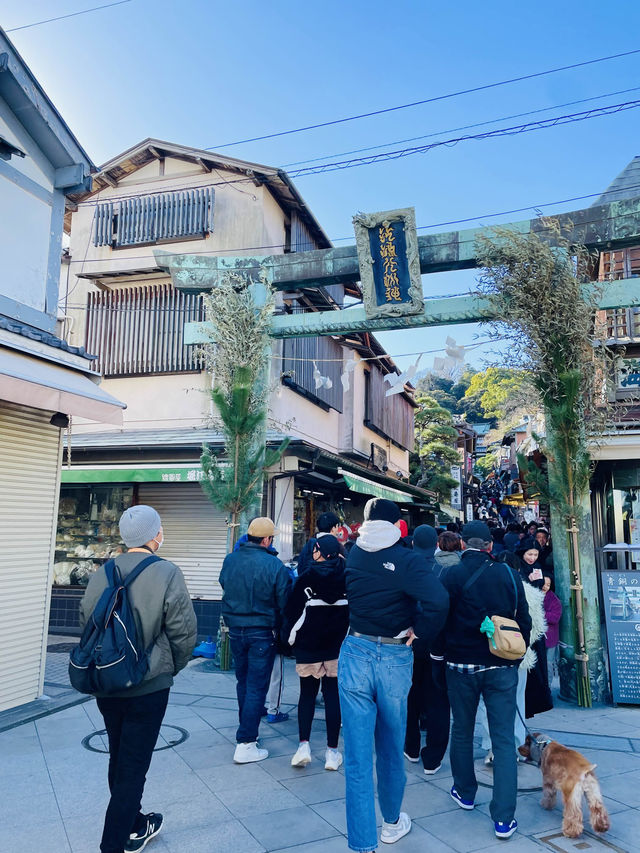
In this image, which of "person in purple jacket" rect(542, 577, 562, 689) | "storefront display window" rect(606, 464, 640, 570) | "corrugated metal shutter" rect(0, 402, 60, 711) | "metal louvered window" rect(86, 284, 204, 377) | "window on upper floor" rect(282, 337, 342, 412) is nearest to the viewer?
"corrugated metal shutter" rect(0, 402, 60, 711)

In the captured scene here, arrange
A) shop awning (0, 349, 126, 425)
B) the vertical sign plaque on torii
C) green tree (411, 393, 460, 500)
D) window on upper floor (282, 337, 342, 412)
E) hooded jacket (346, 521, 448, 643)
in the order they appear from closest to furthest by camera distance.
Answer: hooded jacket (346, 521, 448, 643), shop awning (0, 349, 126, 425), the vertical sign plaque on torii, window on upper floor (282, 337, 342, 412), green tree (411, 393, 460, 500)

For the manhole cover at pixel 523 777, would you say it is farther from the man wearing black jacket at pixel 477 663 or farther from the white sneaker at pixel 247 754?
the white sneaker at pixel 247 754

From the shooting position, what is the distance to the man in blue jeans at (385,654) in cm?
367

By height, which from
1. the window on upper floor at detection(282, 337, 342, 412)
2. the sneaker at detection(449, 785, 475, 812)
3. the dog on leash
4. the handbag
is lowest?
the sneaker at detection(449, 785, 475, 812)

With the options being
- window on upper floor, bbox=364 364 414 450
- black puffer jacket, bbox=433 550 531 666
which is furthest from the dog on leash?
window on upper floor, bbox=364 364 414 450

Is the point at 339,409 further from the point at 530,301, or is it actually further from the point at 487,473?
the point at 487,473

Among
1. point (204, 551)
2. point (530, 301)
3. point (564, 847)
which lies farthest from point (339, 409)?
point (564, 847)

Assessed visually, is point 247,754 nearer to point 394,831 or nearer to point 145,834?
point 145,834

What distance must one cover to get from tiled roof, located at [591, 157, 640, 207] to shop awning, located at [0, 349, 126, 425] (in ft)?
34.4

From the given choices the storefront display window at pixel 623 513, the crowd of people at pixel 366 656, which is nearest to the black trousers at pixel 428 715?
the crowd of people at pixel 366 656

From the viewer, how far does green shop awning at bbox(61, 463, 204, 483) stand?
9.79m

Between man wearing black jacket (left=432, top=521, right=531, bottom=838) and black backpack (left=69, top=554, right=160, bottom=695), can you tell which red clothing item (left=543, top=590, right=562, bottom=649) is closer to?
man wearing black jacket (left=432, top=521, right=531, bottom=838)

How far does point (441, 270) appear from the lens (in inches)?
340

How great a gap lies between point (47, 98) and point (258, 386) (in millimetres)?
4763
